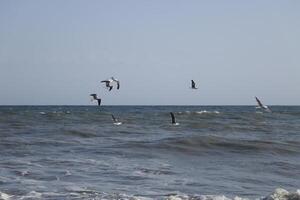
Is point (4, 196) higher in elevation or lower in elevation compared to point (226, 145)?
lower

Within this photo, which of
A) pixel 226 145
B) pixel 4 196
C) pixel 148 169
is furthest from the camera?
pixel 226 145

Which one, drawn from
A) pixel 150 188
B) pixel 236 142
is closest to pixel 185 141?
pixel 236 142

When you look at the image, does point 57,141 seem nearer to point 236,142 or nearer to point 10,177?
point 236,142

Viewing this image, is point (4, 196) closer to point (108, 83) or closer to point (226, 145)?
point (108, 83)

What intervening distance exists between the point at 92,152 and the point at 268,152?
608 centimetres

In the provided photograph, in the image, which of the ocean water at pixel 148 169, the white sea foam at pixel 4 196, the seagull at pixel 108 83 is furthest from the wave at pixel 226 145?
the white sea foam at pixel 4 196

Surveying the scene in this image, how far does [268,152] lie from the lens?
19.6 m

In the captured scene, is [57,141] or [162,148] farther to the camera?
[57,141]

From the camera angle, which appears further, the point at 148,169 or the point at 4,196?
the point at 148,169

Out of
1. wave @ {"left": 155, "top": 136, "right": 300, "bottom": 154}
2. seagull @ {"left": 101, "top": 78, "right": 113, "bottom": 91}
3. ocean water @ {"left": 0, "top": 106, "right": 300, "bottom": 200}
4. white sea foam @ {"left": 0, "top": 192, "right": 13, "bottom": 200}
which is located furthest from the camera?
wave @ {"left": 155, "top": 136, "right": 300, "bottom": 154}

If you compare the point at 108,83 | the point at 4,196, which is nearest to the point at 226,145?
the point at 108,83

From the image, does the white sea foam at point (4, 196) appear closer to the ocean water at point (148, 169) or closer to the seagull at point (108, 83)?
the ocean water at point (148, 169)

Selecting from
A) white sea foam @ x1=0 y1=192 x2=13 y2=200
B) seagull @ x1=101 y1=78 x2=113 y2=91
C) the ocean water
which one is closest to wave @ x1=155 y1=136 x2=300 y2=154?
the ocean water

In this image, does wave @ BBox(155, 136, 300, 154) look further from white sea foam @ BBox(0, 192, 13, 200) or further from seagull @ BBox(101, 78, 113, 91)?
white sea foam @ BBox(0, 192, 13, 200)
